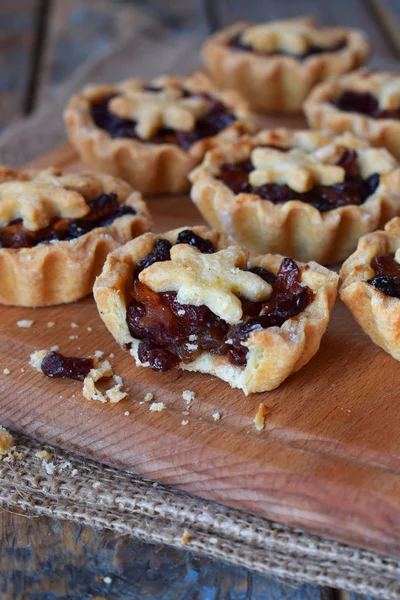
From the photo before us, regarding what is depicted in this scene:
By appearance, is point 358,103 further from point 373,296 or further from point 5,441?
point 5,441

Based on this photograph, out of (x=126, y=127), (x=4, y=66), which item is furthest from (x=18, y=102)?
(x=126, y=127)

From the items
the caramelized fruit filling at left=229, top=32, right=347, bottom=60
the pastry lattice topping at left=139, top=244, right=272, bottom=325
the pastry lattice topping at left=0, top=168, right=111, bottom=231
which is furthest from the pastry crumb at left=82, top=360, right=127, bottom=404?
the caramelized fruit filling at left=229, top=32, right=347, bottom=60

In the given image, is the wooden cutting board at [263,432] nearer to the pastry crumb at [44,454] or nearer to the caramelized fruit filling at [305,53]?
the pastry crumb at [44,454]

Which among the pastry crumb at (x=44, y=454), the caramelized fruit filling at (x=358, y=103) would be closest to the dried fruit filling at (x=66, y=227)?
the pastry crumb at (x=44, y=454)

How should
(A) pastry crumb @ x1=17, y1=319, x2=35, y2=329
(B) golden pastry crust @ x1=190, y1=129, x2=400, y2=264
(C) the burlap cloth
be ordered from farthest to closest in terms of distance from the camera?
(B) golden pastry crust @ x1=190, y1=129, x2=400, y2=264
(A) pastry crumb @ x1=17, y1=319, x2=35, y2=329
(C) the burlap cloth

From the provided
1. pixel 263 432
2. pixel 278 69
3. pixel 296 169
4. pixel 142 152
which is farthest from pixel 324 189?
pixel 278 69

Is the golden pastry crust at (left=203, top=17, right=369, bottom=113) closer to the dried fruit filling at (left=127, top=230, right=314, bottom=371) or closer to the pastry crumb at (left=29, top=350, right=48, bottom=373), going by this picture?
the dried fruit filling at (left=127, top=230, right=314, bottom=371)

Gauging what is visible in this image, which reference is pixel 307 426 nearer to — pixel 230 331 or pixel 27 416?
pixel 230 331

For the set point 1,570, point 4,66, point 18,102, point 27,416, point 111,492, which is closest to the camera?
point 1,570
